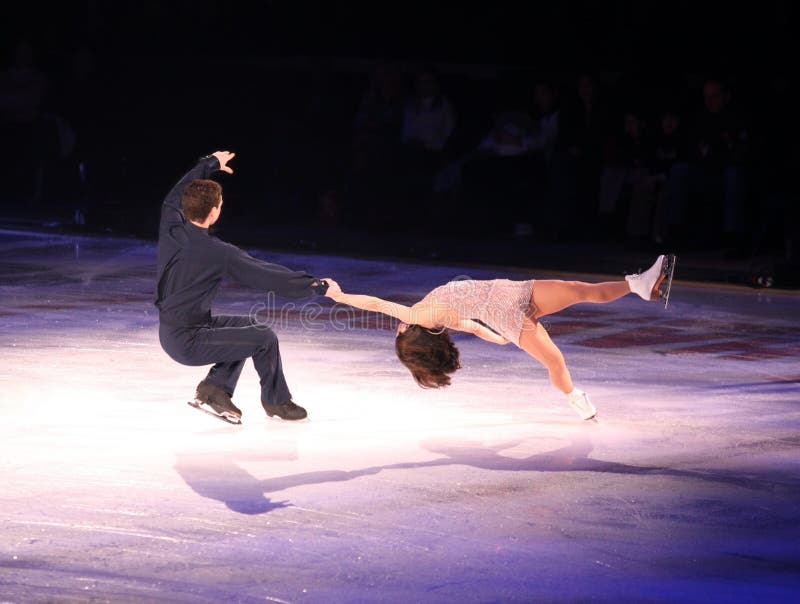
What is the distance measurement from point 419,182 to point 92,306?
18.5ft

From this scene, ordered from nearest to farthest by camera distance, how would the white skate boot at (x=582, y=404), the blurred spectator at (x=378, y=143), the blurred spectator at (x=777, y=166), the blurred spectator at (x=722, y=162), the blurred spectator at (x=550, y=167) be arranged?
the white skate boot at (x=582, y=404) < the blurred spectator at (x=777, y=166) < the blurred spectator at (x=722, y=162) < the blurred spectator at (x=550, y=167) < the blurred spectator at (x=378, y=143)

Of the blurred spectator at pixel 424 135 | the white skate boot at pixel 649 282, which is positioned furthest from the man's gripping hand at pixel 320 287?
the blurred spectator at pixel 424 135

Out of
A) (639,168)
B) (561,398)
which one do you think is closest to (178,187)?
(561,398)

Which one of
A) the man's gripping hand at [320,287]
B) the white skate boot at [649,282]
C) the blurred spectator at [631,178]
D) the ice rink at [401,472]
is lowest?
the ice rink at [401,472]

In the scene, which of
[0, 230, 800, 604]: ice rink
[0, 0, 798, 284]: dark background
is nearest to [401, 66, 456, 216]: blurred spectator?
[0, 0, 798, 284]: dark background

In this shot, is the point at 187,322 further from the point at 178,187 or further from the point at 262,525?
the point at 262,525

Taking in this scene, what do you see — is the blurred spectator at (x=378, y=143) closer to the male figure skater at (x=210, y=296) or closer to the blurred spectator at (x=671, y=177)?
the blurred spectator at (x=671, y=177)

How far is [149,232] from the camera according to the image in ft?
57.9

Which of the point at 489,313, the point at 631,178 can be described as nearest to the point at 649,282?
the point at 489,313

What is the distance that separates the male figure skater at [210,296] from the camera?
7.76 m

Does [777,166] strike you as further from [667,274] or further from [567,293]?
[567,293]

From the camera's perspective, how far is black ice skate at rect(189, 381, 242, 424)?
797 cm

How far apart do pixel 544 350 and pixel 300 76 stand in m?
11.6

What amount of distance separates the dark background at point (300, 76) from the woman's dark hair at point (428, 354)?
794cm
